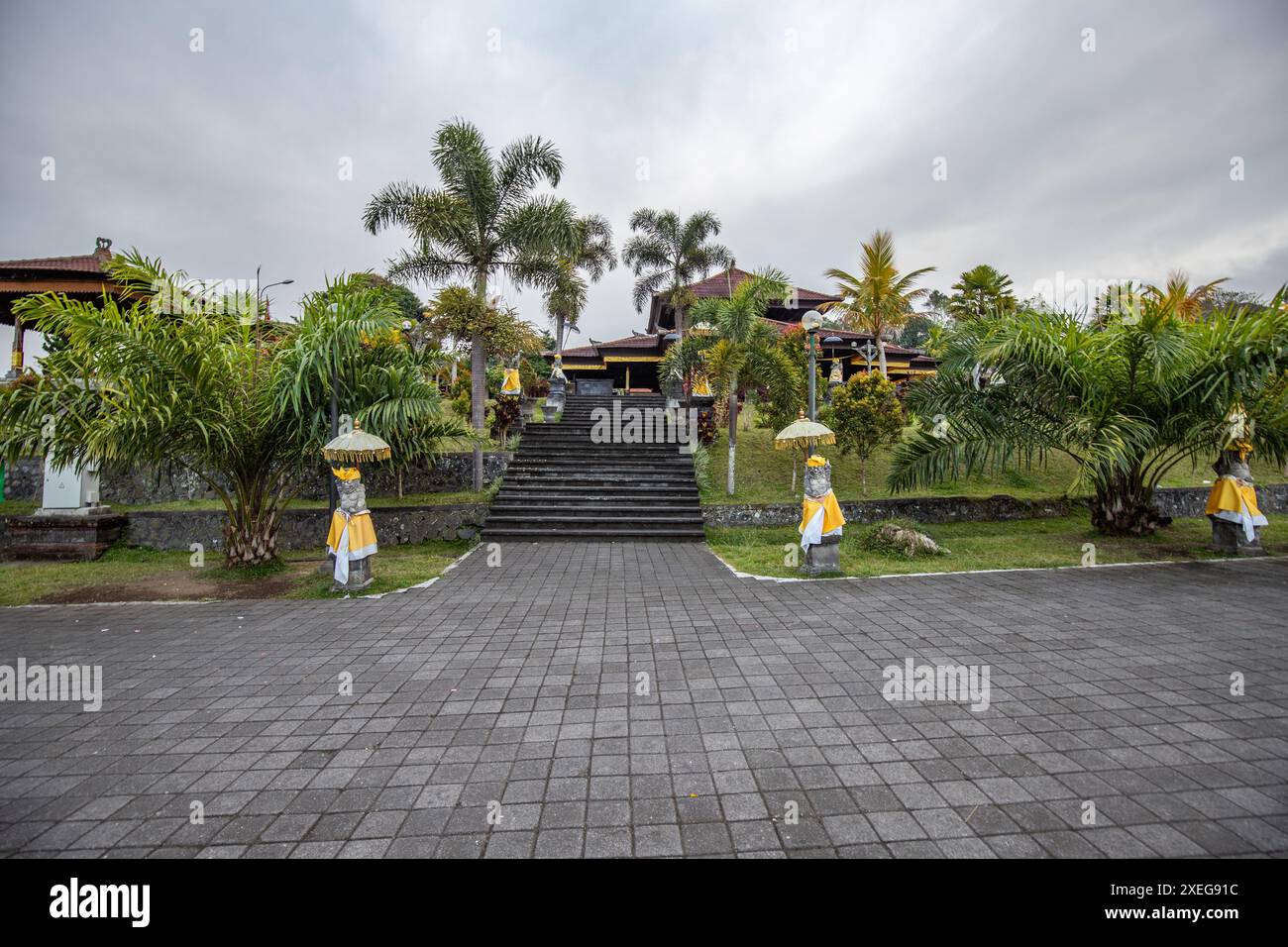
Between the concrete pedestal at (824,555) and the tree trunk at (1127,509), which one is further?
the tree trunk at (1127,509)

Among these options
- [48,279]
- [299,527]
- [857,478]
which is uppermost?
[48,279]

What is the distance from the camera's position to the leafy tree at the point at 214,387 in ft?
22.6

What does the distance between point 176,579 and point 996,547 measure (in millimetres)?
12509

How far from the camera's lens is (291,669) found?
4.40m

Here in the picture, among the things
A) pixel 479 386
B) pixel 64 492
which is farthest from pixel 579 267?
pixel 64 492

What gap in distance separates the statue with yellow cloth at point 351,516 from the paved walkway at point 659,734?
0.90 metres

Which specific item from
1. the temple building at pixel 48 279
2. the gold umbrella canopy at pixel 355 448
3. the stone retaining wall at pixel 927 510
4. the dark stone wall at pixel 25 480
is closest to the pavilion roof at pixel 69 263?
the temple building at pixel 48 279

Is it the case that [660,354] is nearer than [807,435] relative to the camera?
No

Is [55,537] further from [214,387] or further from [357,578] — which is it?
[357,578]

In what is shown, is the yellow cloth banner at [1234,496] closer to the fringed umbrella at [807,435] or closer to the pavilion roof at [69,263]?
the fringed umbrella at [807,435]

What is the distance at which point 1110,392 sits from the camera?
26.7 ft
